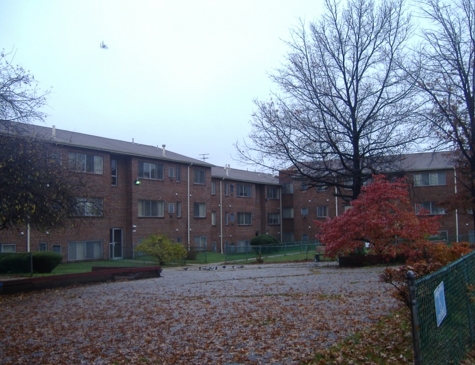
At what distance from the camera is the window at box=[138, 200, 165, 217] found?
4284cm

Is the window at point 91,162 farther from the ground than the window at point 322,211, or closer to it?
farther from the ground

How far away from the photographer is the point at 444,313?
20.7 feet

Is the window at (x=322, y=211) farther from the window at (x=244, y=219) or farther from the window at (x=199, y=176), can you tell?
the window at (x=199, y=176)

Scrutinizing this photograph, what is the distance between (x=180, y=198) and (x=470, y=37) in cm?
2625

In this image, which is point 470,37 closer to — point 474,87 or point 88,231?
point 474,87

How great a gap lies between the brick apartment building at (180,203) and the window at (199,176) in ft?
0.29

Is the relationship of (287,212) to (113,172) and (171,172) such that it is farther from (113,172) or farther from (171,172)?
(113,172)

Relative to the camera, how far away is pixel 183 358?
8281 millimetres

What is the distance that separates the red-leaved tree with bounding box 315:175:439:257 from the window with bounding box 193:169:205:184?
76.3 ft

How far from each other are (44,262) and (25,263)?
92 cm

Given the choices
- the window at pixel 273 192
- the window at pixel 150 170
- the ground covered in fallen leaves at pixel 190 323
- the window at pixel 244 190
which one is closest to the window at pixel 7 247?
the window at pixel 150 170

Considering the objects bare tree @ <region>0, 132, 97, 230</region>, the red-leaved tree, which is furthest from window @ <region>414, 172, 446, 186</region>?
bare tree @ <region>0, 132, 97, 230</region>

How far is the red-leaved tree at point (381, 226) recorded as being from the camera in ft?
84.7

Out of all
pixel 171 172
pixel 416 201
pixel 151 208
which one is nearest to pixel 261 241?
pixel 171 172
